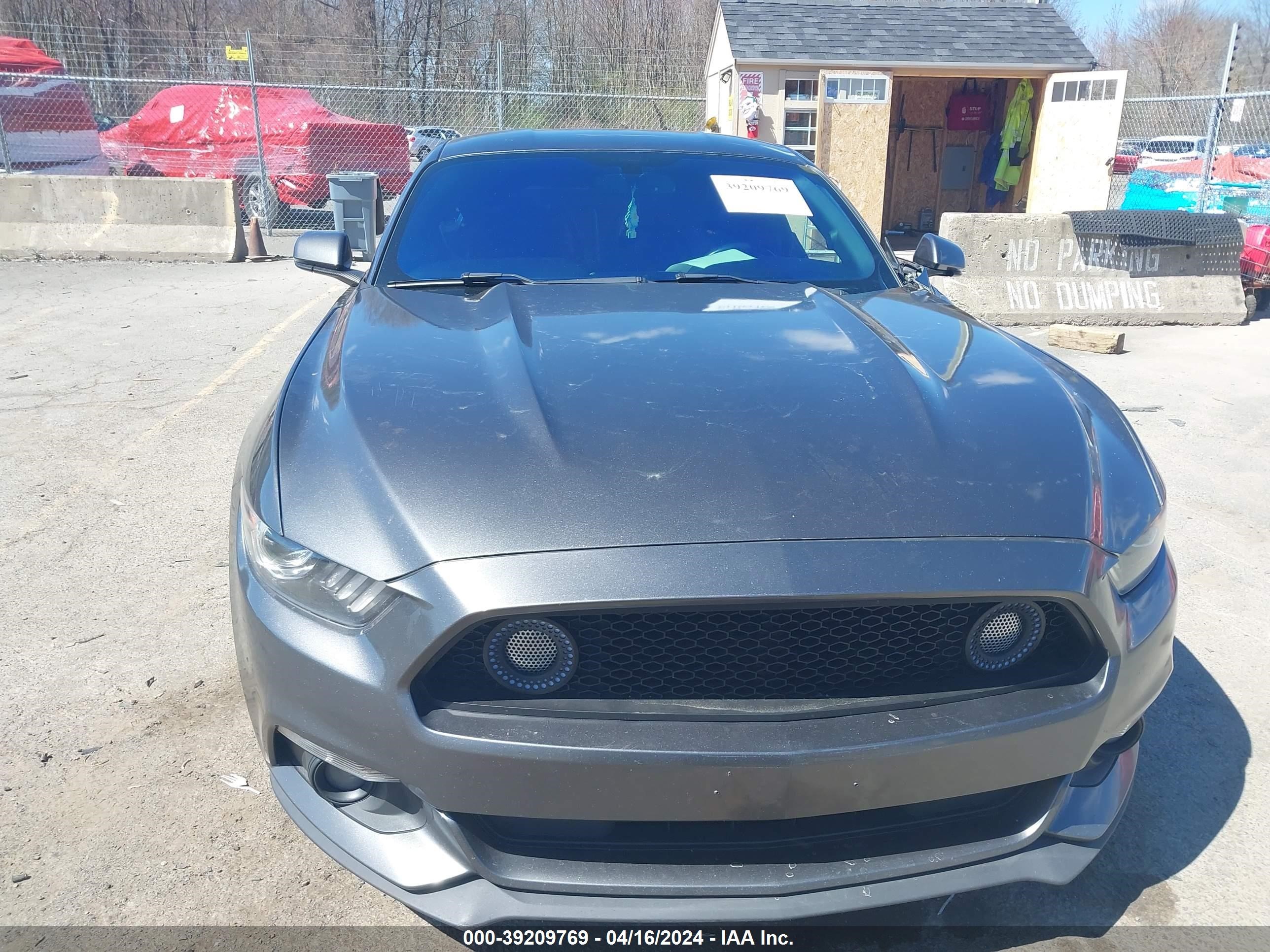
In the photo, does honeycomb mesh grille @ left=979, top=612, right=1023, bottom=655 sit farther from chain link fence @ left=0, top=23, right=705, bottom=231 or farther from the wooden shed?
chain link fence @ left=0, top=23, right=705, bottom=231

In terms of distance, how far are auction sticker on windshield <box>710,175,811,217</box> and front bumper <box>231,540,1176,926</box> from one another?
6.38ft

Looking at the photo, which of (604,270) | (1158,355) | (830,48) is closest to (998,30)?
(830,48)

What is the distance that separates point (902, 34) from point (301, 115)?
9303mm

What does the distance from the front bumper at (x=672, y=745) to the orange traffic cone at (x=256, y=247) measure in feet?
37.5

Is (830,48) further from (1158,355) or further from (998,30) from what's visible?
(1158,355)

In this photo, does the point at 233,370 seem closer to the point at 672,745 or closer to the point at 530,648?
the point at 530,648

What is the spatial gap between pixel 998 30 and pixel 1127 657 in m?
15.1

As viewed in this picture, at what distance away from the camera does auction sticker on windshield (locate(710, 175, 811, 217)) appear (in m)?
3.33

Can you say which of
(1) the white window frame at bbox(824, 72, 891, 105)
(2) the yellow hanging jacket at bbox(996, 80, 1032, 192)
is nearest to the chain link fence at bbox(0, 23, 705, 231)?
(1) the white window frame at bbox(824, 72, 891, 105)

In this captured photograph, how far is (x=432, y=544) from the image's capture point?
5.41ft

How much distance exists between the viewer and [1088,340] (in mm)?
7633

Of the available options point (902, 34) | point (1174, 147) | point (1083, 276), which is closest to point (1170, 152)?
point (1174, 147)

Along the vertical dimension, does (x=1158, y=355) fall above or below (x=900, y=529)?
below

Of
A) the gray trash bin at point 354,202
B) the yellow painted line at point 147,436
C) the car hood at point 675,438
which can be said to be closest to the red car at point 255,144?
the gray trash bin at point 354,202
